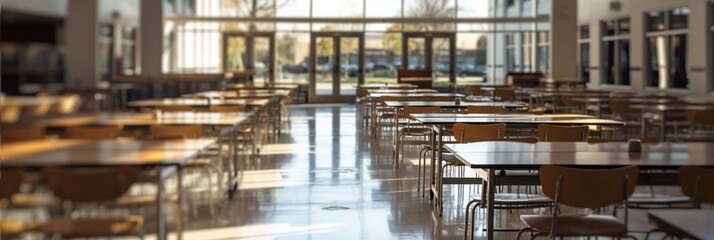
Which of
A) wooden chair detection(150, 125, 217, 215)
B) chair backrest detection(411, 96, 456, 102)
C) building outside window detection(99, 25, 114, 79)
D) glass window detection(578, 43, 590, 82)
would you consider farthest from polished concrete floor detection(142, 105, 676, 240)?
glass window detection(578, 43, 590, 82)

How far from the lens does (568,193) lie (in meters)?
3.80

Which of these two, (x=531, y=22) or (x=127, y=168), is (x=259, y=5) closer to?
(x=531, y=22)

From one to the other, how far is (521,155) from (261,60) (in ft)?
65.8

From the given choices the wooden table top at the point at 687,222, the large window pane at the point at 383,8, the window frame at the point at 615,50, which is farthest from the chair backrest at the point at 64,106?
the large window pane at the point at 383,8

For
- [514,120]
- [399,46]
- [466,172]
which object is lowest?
[466,172]

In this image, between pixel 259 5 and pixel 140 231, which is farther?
pixel 259 5

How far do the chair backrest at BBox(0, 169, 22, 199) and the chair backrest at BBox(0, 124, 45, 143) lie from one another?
2.84 ft

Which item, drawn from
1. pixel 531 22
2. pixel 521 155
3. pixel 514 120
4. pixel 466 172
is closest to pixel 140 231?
pixel 521 155

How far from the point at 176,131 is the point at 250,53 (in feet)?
58.8

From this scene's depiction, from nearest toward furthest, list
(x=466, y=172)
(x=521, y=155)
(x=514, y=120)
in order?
(x=521, y=155) → (x=514, y=120) → (x=466, y=172)

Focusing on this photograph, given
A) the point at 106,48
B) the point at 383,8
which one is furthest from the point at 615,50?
the point at 106,48

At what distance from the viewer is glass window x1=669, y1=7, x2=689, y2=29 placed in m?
16.2

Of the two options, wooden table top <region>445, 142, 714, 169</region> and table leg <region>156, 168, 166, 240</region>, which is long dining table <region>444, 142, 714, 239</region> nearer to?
wooden table top <region>445, 142, 714, 169</region>

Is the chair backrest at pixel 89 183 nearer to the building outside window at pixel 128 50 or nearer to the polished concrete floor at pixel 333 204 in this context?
the polished concrete floor at pixel 333 204
